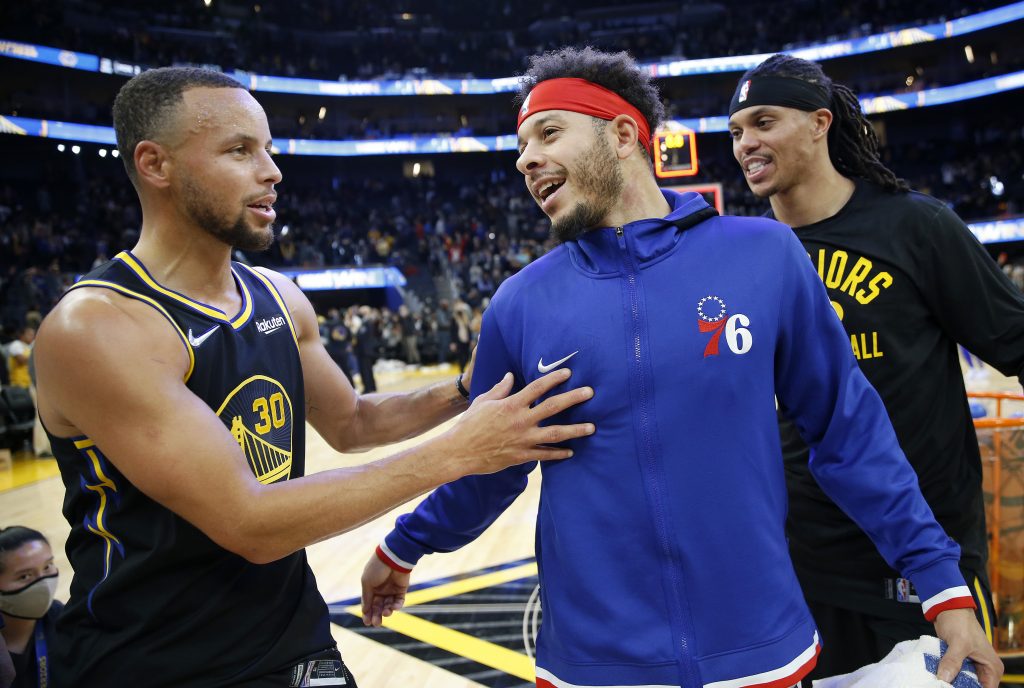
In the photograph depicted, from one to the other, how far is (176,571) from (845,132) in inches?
89.9

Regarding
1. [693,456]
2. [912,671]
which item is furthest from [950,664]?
[693,456]

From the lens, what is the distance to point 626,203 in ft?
6.12

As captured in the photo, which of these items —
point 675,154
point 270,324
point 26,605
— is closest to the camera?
point 270,324

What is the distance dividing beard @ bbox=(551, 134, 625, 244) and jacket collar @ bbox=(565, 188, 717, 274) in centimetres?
3

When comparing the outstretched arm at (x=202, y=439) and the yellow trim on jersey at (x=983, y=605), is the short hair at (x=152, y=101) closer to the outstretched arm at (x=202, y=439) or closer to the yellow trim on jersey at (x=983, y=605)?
the outstretched arm at (x=202, y=439)

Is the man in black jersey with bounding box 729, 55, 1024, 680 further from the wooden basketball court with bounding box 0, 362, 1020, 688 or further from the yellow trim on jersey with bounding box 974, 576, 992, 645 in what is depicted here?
the wooden basketball court with bounding box 0, 362, 1020, 688

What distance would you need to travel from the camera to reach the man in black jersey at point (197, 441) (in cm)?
167

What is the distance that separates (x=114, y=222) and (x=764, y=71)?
1013 inches

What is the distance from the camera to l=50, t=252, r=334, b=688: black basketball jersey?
1.74m

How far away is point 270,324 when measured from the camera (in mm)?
2045

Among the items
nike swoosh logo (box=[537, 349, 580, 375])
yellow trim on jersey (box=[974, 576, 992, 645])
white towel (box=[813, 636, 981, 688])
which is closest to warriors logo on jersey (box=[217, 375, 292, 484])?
nike swoosh logo (box=[537, 349, 580, 375])

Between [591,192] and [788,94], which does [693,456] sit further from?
[788,94]

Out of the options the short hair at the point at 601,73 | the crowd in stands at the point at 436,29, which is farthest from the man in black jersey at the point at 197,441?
the crowd in stands at the point at 436,29

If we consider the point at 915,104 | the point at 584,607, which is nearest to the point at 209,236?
the point at 584,607
